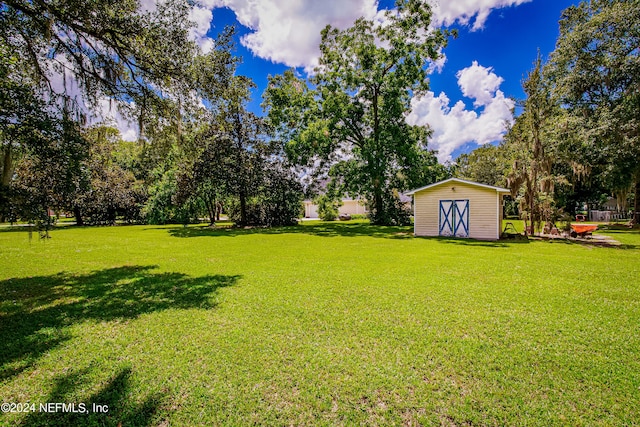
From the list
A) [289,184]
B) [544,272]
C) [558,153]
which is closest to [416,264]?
[544,272]

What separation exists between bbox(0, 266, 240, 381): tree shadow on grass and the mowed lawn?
4 cm

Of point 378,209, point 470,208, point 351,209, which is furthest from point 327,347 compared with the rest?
point 351,209

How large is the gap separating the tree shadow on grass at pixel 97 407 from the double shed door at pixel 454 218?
16.0m

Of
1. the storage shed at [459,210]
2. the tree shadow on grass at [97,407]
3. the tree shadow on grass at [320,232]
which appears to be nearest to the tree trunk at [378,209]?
the tree shadow on grass at [320,232]

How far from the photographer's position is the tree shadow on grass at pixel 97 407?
7.69 feet

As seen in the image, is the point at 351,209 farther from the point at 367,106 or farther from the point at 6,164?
the point at 6,164

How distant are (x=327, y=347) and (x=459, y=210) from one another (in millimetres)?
14478

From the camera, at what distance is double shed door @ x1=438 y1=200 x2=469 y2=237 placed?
51.0 feet

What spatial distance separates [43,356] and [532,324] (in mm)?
6401

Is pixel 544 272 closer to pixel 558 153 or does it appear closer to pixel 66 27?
pixel 66 27

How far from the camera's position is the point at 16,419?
2361 mm

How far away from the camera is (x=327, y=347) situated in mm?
3514

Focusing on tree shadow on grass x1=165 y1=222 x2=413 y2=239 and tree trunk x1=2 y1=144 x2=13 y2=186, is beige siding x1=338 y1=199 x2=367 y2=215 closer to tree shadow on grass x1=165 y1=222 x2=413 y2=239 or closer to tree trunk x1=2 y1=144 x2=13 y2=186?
tree shadow on grass x1=165 y1=222 x2=413 y2=239

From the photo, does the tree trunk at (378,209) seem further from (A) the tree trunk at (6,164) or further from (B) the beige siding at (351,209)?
(A) the tree trunk at (6,164)
